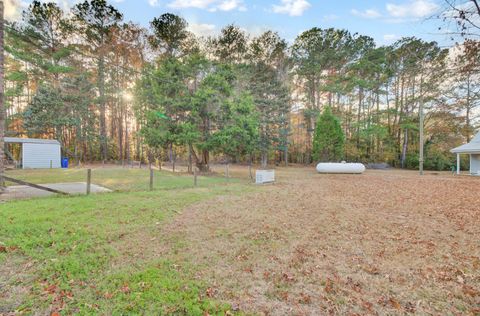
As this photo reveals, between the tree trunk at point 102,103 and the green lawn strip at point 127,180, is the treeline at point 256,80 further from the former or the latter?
the green lawn strip at point 127,180

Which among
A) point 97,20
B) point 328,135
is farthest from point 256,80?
point 97,20

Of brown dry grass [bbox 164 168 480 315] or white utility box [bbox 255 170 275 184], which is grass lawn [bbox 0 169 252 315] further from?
white utility box [bbox 255 170 275 184]

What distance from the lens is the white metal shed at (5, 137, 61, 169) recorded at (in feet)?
61.7

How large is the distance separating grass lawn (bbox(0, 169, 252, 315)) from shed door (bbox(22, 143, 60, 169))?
56.3 feet

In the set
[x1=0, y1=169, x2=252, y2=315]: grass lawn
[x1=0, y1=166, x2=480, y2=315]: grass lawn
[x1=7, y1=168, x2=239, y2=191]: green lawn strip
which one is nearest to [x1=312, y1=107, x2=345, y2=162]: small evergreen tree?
[x1=7, y1=168, x2=239, y2=191]: green lawn strip

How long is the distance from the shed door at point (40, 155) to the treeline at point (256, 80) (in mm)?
3911

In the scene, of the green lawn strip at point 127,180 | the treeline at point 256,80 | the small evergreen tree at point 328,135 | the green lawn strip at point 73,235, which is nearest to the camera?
the green lawn strip at point 73,235

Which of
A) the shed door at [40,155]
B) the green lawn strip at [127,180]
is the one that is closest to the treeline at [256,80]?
the shed door at [40,155]

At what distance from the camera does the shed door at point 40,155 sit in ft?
62.0

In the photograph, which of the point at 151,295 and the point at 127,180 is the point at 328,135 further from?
the point at 151,295

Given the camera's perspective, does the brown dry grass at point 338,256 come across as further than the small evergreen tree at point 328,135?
No

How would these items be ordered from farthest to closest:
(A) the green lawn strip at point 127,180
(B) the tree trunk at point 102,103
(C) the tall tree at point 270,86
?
1. (C) the tall tree at point 270,86
2. (B) the tree trunk at point 102,103
3. (A) the green lawn strip at point 127,180

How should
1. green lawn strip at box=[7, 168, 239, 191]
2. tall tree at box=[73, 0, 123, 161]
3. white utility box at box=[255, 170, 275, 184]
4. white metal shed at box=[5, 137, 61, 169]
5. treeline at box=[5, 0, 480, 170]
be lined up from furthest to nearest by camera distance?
tall tree at box=[73, 0, 123, 161] → treeline at box=[5, 0, 480, 170] → white metal shed at box=[5, 137, 61, 169] → white utility box at box=[255, 170, 275, 184] → green lawn strip at box=[7, 168, 239, 191]

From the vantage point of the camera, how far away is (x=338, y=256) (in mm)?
3846
